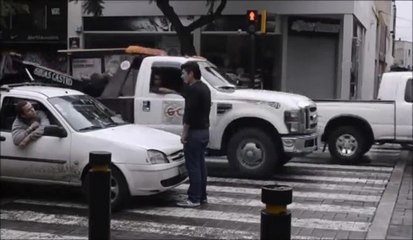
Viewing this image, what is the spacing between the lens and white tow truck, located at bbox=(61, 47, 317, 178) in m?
10.6

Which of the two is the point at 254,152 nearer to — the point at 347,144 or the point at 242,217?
the point at 242,217

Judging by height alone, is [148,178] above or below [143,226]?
above

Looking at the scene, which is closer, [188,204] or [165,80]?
[188,204]

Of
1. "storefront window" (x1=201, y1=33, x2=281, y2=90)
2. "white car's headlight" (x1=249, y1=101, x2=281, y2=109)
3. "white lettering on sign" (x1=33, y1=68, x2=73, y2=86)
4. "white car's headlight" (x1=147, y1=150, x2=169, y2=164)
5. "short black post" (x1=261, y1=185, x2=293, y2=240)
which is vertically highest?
"storefront window" (x1=201, y1=33, x2=281, y2=90)

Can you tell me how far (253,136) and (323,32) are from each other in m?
13.2

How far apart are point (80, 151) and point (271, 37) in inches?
612

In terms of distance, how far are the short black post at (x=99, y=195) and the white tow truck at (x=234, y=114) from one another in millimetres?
5916

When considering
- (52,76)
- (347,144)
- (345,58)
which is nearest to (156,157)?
(52,76)

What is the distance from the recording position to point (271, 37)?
74.6 feet

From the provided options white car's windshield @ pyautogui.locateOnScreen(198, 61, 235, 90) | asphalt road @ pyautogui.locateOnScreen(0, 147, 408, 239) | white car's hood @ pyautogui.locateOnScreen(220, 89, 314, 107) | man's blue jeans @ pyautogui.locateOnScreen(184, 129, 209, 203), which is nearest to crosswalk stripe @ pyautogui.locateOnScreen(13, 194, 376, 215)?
asphalt road @ pyautogui.locateOnScreen(0, 147, 408, 239)

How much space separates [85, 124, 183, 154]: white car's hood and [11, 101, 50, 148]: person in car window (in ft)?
2.31

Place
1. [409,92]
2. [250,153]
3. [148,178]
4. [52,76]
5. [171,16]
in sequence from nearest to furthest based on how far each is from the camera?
[148,178]
[250,153]
[52,76]
[409,92]
[171,16]

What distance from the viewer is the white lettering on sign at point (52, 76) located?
1138 centimetres

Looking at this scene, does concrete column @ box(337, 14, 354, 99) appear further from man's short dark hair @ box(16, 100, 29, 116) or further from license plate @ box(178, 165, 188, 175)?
man's short dark hair @ box(16, 100, 29, 116)
